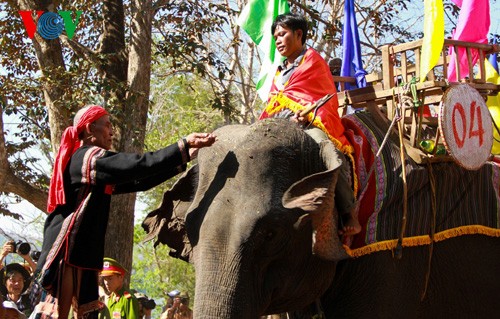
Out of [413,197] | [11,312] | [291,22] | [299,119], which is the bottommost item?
[11,312]

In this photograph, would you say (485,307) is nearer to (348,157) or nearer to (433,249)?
(433,249)

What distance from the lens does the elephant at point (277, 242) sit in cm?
465

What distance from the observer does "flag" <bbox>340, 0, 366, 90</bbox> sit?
279 inches

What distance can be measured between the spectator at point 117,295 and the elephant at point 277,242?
2925mm

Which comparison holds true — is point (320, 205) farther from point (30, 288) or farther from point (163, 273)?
point (163, 273)

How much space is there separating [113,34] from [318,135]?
21.4 ft

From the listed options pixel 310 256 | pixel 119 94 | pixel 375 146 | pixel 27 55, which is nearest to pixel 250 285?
pixel 310 256

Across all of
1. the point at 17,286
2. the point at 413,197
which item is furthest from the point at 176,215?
the point at 17,286

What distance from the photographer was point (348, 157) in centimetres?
542

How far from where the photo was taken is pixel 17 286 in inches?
325

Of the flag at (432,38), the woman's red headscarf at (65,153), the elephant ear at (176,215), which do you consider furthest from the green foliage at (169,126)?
the woman's red headscarf at (65,153)

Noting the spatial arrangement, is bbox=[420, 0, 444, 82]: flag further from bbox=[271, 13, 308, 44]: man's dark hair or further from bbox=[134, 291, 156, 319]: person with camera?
bbox=[134, 291, 156, 319]: person with camera

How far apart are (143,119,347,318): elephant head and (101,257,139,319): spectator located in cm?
319

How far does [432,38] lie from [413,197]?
102 centimetres
